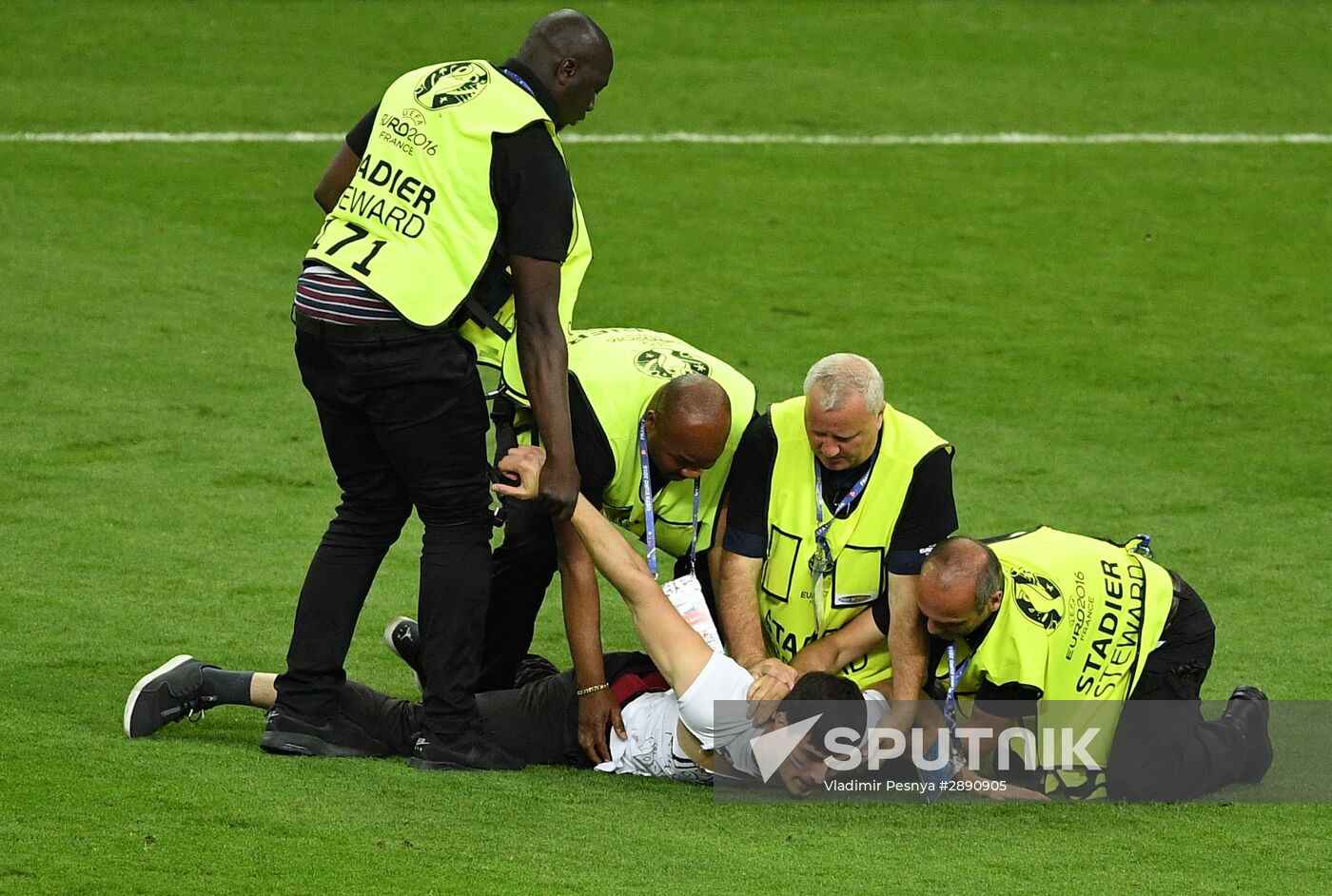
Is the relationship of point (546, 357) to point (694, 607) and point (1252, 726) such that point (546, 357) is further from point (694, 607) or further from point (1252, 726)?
point (1252, 726)

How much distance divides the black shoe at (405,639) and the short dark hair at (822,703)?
4.47 feet

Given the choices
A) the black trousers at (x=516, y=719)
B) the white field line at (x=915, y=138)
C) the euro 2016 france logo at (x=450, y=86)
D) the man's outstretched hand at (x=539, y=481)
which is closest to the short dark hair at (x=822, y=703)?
the black trousers at (x=516, y=719)

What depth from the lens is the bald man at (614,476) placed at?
4.76 meters

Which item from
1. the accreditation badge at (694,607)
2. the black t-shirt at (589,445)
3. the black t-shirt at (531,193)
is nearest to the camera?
the black t-shirt at (531,193)

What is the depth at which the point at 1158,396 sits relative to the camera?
9156 millimetres

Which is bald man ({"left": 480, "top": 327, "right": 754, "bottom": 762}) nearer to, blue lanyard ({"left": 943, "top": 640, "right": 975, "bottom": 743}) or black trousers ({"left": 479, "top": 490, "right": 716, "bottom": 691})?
black trousers ({"left": 479, "top": 490, "right": 716, "bottom": 691})

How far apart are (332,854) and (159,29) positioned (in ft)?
41.5

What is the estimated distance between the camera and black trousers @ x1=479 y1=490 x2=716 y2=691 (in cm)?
540

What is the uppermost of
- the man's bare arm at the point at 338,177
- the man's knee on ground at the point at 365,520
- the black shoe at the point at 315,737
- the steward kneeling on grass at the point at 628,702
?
the man's bare arm at the point at 338,177

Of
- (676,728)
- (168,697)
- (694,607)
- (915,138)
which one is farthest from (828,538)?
(915,138)

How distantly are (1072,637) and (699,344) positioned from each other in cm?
515

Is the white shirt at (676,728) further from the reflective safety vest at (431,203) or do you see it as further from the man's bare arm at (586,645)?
the reflective safety vest at (431,203)

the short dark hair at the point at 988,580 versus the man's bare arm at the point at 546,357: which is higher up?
the man's bare arm at the point at 546,357

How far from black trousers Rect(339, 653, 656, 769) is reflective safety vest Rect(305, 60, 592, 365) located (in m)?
1.08
